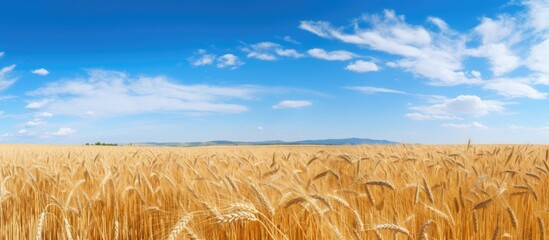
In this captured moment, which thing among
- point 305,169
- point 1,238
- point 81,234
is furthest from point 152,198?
point 305,169

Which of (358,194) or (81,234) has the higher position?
(358,194)

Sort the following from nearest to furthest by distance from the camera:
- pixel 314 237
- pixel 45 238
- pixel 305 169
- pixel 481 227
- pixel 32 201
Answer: pixel 314 237, pixel 481 227, pixel 45 238, pixel 32 201, pixel 305 169

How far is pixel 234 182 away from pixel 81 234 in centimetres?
104

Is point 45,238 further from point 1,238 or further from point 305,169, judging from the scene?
point 305,169

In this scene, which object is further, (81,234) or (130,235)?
(130,235)

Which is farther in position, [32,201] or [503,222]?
[32,201]

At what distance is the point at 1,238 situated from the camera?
118 inches

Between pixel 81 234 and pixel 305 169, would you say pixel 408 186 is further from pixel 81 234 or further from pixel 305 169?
pixel 81 234

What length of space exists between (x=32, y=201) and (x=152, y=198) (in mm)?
1279

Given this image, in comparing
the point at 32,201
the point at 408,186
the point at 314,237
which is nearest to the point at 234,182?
the point at 314,237

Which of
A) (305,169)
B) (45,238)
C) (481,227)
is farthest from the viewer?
(305,169)

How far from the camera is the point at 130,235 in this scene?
3031 millimetres

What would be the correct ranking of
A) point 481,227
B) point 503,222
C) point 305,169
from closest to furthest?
point 481,227 → point 503,222 → point 305,169

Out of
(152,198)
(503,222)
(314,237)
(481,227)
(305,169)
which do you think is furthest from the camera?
(305,169)
